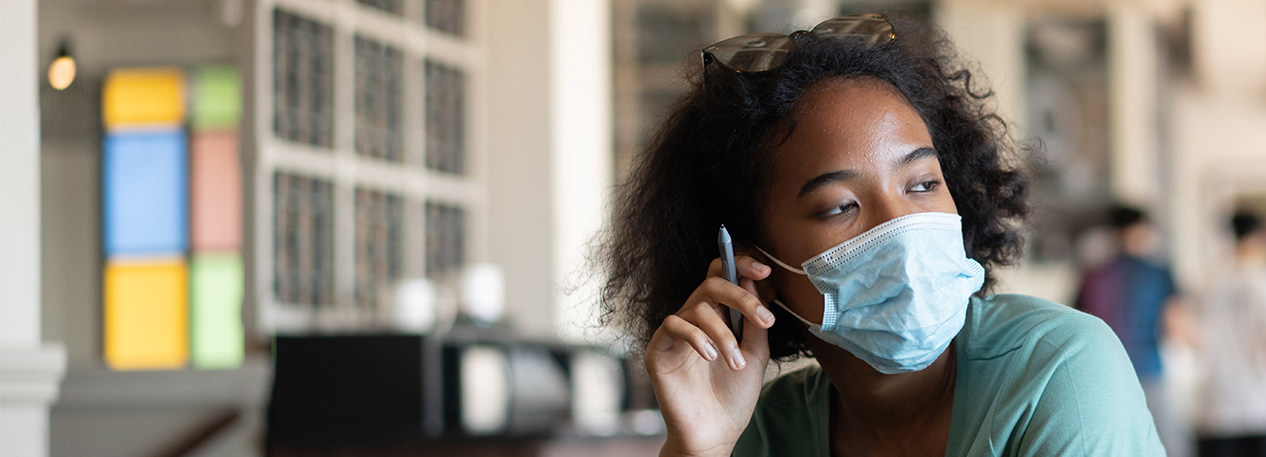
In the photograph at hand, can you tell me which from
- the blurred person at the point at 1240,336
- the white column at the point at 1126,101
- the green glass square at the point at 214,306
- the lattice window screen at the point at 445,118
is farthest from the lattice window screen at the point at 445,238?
the white column at the point at 1126,101

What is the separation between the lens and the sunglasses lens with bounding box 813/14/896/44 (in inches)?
56.0

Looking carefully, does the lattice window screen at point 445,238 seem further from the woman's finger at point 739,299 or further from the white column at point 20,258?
the woman's finger at point 739,299

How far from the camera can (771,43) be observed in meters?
1.42

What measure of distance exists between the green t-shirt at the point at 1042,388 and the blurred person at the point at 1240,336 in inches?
175

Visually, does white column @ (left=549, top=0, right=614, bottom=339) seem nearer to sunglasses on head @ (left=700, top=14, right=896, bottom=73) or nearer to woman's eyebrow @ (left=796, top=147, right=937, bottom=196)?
sunglasses on head @ (left=700, top=14, right=896, bottom=73)

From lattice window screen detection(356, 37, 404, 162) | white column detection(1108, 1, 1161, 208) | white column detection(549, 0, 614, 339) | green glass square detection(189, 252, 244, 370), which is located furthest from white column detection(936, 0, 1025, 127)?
green glass square detection(189, 252, 244, 370)

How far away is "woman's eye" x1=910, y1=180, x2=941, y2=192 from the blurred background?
1.27 ft

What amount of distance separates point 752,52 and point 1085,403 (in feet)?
1.90

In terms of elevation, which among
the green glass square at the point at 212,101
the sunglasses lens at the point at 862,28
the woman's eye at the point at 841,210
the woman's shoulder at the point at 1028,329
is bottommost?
the woman's shoulder at the point at 1028,329

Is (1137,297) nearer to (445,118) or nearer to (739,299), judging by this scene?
(445,118)

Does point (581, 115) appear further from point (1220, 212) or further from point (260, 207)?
point (1220, 212)

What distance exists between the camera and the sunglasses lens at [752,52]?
1.40 meters

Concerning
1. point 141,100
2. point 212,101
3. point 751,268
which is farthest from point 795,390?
point 141,100

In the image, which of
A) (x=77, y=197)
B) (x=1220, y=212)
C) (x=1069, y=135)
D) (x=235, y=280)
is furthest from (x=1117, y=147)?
(x=77, y=197)
